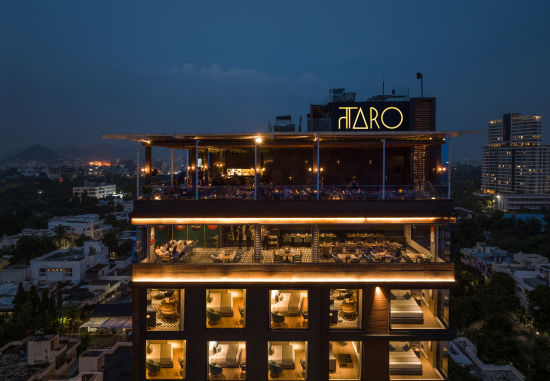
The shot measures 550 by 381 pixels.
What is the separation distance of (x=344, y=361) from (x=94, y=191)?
125m

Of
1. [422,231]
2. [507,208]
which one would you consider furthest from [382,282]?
[507,208]

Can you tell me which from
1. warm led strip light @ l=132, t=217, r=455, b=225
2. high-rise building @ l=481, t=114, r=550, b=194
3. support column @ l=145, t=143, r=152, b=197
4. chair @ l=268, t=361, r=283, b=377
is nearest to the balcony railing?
warm led strip light @ l=132, t=217, r=455, b=225

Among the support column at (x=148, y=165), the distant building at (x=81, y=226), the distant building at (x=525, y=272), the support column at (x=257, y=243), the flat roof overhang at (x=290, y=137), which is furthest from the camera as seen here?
the distant building at (x=81, y=226)

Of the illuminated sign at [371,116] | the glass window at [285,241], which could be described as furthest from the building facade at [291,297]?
the illuminated sign at [371,116]

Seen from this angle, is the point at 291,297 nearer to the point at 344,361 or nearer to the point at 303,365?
the point at 303,365

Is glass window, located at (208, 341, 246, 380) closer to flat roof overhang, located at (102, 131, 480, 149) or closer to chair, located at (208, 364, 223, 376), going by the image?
chair, located at (208, 364, 223, 376)

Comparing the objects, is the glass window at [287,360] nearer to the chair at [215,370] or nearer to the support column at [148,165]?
the chair at [215,370]

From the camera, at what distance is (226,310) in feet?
36.7

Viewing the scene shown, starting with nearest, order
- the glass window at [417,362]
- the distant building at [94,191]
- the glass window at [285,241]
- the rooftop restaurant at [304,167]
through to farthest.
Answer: the glass window at [417,362], the rooftop restaurant at [304,167], the glass window at [285,241], the distant building at [94,191]

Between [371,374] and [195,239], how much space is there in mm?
8529

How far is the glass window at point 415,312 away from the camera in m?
11.3

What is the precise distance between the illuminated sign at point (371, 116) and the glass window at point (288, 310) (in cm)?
878

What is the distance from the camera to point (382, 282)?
11.1 metres

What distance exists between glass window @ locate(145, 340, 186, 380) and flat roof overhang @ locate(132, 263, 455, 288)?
6.72ft
